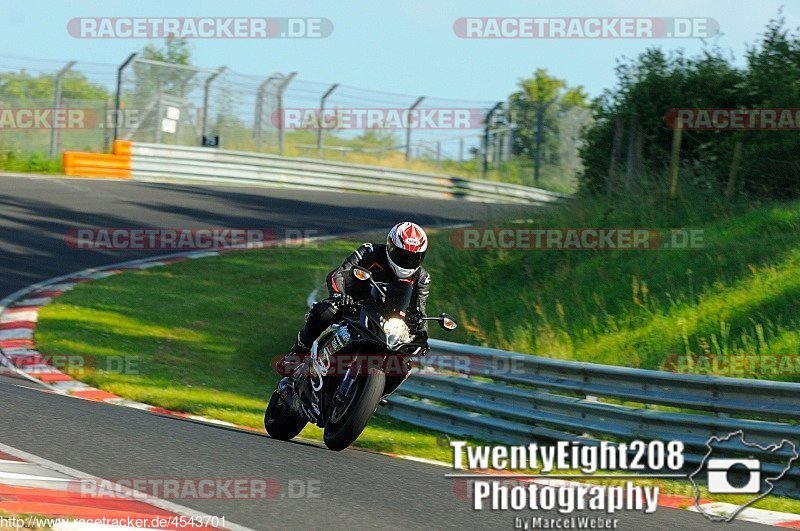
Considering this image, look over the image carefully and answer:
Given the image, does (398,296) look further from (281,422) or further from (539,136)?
(539,136)

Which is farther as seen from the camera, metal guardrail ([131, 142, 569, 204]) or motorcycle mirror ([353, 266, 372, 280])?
metal guardrail ([131, 142, 569, 204])

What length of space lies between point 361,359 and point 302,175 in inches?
848

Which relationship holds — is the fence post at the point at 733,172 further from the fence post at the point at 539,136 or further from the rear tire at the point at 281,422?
the fence post at the point at 539,136

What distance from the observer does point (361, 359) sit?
26.8 ft

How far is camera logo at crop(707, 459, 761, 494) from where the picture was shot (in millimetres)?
8461

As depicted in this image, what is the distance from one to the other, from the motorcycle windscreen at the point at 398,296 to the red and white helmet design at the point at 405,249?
7cm

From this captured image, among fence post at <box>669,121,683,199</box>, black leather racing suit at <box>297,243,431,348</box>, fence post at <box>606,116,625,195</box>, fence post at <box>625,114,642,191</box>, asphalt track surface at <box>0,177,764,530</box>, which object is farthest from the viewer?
fence post at <box>606,116,625,195</box>

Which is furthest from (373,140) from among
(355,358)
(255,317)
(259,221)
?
(355,358)

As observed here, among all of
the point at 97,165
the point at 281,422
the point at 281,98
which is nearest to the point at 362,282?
the point at 281,422

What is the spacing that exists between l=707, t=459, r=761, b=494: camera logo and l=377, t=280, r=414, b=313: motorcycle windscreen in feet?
8.39

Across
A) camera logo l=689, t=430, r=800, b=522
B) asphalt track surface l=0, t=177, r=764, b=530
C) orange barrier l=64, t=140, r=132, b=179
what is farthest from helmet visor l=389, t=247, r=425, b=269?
orange barrier l=64, t=140, r=132, b=179

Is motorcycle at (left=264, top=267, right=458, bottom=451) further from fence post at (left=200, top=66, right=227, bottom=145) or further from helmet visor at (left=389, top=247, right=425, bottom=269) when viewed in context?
fence post at (left=200, top=66, right=227, bottom=145)

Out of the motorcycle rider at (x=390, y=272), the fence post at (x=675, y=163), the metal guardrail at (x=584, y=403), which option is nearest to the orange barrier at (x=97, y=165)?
the fence post at (x=675, y=163)

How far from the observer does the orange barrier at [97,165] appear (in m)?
27.0
